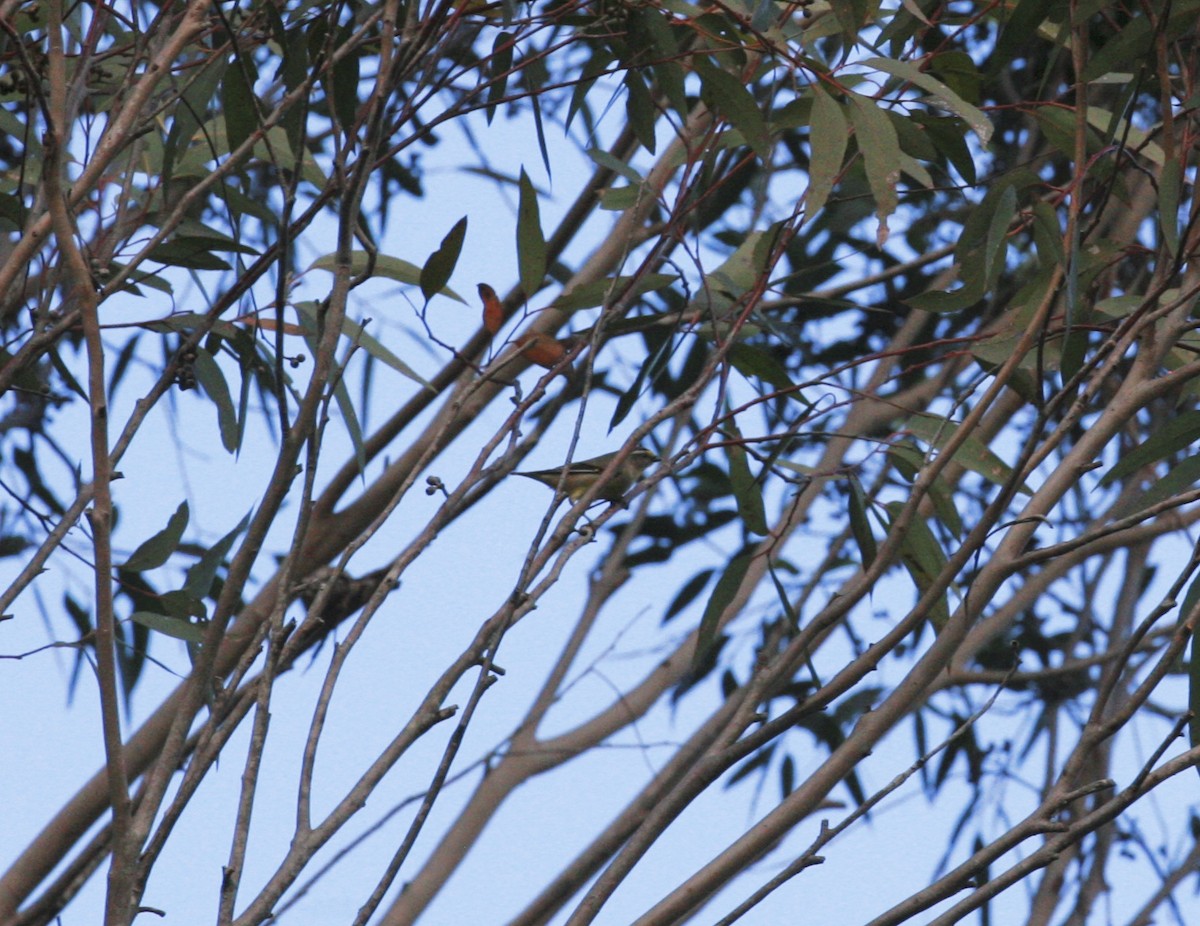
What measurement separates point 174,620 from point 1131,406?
87 cm

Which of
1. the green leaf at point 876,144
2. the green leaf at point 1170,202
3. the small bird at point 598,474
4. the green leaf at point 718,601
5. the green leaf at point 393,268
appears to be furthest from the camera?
the small bird at point 598,474

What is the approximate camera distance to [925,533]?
56.8 inches

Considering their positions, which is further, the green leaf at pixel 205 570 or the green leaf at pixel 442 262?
the green leaf at pixel 205 570

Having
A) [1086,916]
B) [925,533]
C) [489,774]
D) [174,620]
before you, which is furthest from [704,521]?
[174,620]

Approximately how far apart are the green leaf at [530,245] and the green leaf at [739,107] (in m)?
→ 0.19

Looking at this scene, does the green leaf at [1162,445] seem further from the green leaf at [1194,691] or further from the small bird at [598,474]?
the small bird at [598,474]

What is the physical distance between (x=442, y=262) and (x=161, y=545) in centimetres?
47

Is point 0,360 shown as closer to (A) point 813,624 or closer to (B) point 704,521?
(A) point 813,624

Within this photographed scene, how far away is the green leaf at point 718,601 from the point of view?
4.45 ft

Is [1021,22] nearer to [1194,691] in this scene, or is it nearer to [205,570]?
[1194,691]

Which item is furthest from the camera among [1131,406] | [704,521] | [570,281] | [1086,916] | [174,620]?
[704,521]

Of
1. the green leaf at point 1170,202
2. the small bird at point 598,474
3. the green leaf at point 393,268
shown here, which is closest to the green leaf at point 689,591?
the small bird at point 598,474

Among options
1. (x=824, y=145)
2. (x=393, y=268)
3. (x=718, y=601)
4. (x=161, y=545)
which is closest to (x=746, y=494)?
(x=718, y=601)

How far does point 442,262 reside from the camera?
1.20 m
